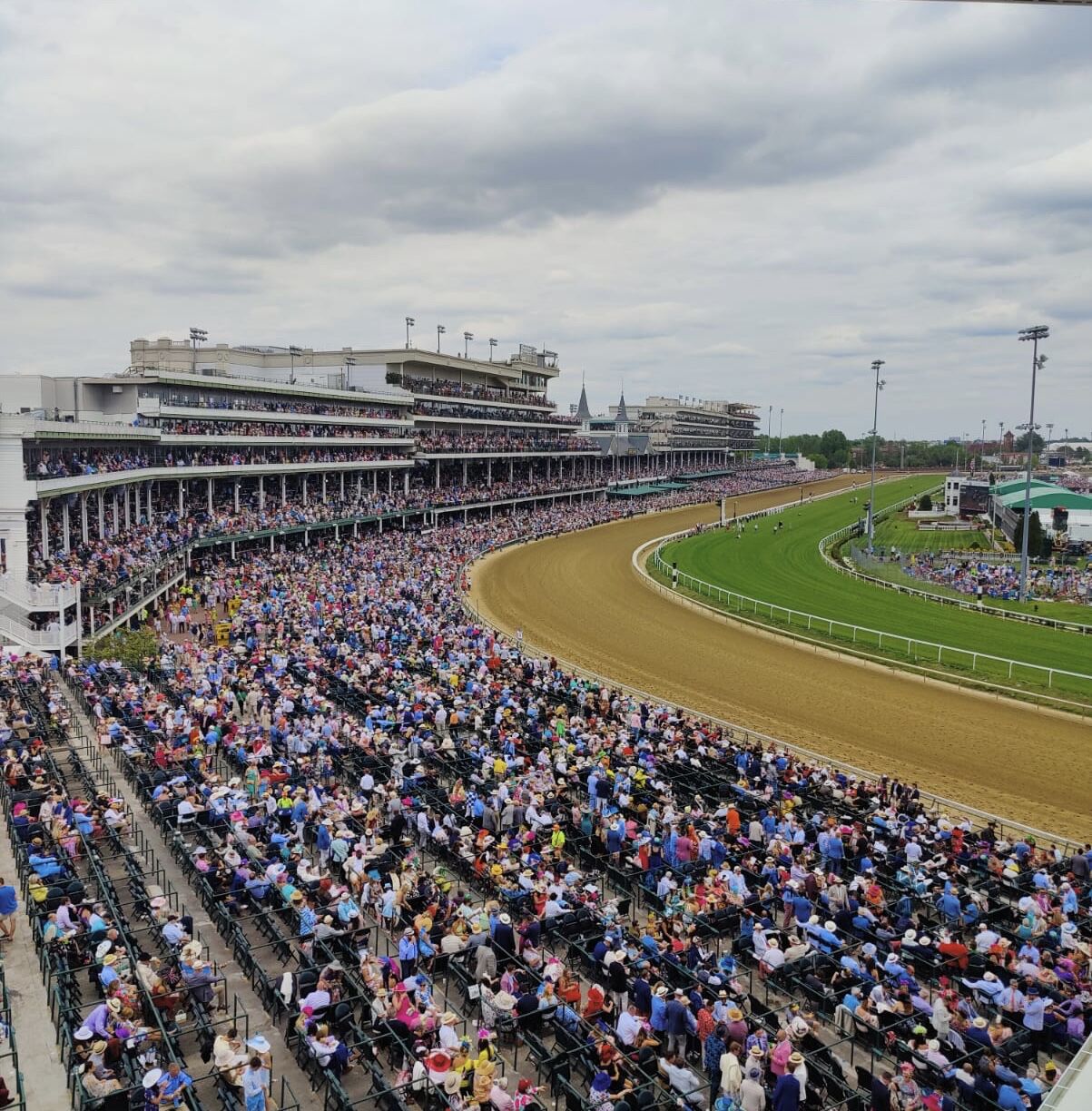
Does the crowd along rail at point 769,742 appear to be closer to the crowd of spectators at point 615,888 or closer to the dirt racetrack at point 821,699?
Answer: the dirt racetrack at point 821,699

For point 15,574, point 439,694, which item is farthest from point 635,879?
point 15,574

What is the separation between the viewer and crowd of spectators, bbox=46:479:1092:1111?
8773 mm

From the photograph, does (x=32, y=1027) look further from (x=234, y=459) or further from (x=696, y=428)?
(x=696, y=428)

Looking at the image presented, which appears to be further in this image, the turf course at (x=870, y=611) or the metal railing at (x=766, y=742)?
the turf course at (x=870, y=611)

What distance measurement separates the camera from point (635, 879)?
1266 centimetres

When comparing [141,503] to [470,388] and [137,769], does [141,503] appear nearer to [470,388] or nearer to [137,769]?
[137,769]

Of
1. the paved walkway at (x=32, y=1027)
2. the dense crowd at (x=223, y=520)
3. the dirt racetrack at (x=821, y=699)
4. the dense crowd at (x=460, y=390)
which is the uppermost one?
the dense crowd at (x=460, y=390)

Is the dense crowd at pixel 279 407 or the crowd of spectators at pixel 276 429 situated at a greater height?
the dense crowd at pixel 279 407

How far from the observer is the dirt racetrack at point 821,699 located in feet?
64.3

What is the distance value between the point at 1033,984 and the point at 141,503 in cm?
3895

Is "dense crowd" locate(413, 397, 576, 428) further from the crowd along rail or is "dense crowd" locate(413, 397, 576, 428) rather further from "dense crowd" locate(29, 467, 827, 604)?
the crowd along rail

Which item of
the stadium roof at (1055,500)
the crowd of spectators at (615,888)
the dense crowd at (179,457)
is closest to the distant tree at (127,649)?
the crowd of spectators at (615,888)

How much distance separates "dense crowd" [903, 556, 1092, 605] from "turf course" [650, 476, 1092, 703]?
341 centimetres

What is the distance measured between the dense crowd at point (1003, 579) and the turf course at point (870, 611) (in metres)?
3.41
